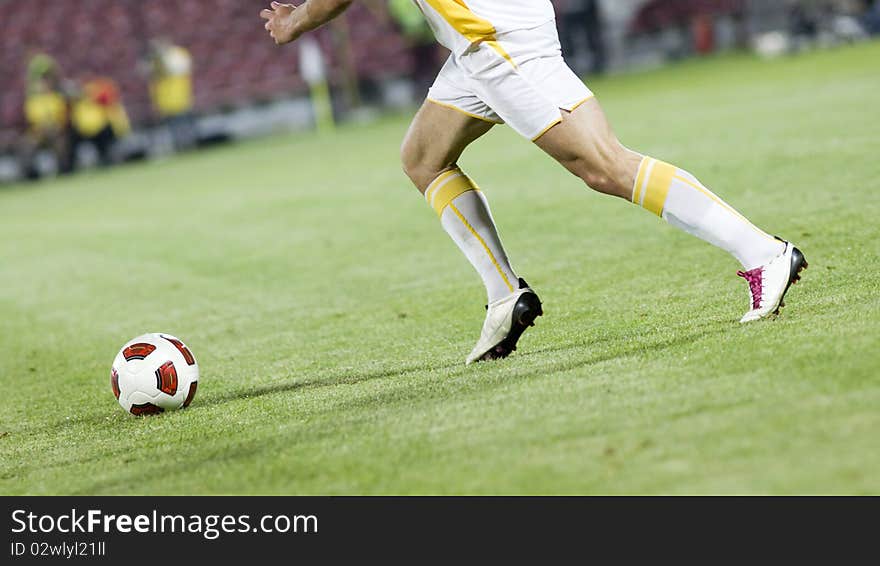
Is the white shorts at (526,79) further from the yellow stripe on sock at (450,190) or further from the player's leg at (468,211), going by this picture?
the yellow stripe on sock at (450,190)

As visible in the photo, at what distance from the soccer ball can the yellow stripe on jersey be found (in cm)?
178

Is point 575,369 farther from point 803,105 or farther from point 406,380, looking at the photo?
point 803,105

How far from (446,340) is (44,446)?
6.42 ft

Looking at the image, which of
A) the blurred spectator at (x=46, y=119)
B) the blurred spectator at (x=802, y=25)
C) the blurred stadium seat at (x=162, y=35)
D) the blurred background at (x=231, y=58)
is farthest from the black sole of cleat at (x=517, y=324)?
the blurred stadium seat at (x=162, y=35)

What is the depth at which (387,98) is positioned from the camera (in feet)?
107

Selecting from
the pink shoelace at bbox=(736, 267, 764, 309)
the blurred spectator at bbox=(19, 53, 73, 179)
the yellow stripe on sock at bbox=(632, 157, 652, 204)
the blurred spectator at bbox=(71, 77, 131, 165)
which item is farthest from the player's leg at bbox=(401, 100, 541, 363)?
the blurred spectator at bbox=(19, 53, 73, 179)

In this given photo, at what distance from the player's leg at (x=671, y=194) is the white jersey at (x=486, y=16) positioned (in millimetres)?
405

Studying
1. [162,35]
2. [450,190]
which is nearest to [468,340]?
[450,190]

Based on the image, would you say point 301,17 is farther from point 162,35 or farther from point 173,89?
point 162,35

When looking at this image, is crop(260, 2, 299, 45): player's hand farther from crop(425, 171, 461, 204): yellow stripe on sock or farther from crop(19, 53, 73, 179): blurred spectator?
crop(19, 53, 73, 179): blurred spectator

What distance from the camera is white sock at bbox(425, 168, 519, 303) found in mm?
5816

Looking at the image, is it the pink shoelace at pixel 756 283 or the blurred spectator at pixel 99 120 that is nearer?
the pink shoelace at pixel 756 283

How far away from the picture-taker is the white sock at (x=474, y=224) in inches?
229

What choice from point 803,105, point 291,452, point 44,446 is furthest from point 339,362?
point 803,105
